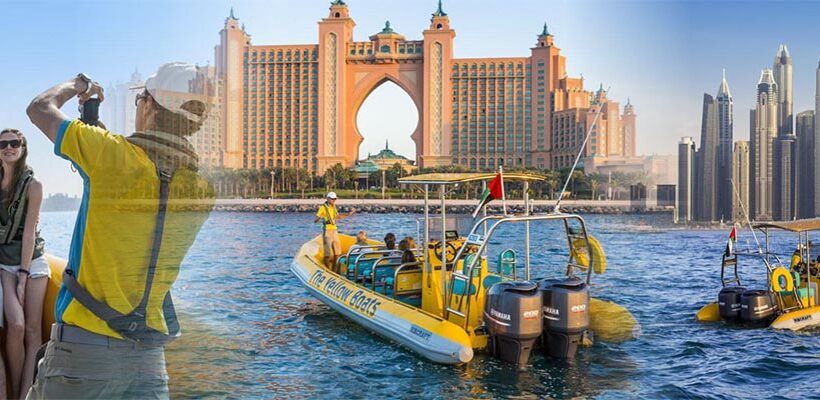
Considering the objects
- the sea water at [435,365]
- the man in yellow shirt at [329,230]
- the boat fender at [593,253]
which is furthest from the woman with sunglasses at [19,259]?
the man in yellow shirt at [329,230]

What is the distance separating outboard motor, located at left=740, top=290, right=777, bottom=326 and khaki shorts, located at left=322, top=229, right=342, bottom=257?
21.1ft

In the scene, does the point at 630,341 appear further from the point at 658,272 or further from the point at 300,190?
the point at 300,190

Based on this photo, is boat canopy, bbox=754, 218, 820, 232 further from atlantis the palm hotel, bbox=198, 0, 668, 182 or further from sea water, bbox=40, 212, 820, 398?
atlantis the palm hotel, bbox=198, 0, 668, 182

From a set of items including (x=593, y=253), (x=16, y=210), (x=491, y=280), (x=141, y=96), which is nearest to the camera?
(x=141, y=96)

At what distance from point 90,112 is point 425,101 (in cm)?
10085

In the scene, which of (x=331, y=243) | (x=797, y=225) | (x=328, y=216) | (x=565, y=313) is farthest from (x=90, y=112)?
(x=797, y=225)

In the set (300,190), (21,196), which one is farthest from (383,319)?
(300,190)

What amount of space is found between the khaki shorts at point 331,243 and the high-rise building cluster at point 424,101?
8774 cm

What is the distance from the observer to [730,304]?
9.05m

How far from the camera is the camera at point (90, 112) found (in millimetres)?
1780

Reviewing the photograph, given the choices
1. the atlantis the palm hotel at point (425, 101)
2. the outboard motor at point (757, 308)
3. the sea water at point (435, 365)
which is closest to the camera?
the sea water at point (435, 365)

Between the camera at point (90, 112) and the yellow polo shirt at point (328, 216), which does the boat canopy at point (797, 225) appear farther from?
the camera at point (90, 112)

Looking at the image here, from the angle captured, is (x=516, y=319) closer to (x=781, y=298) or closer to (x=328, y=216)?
(x=328, y=216)

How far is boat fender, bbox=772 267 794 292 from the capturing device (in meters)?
8.89
